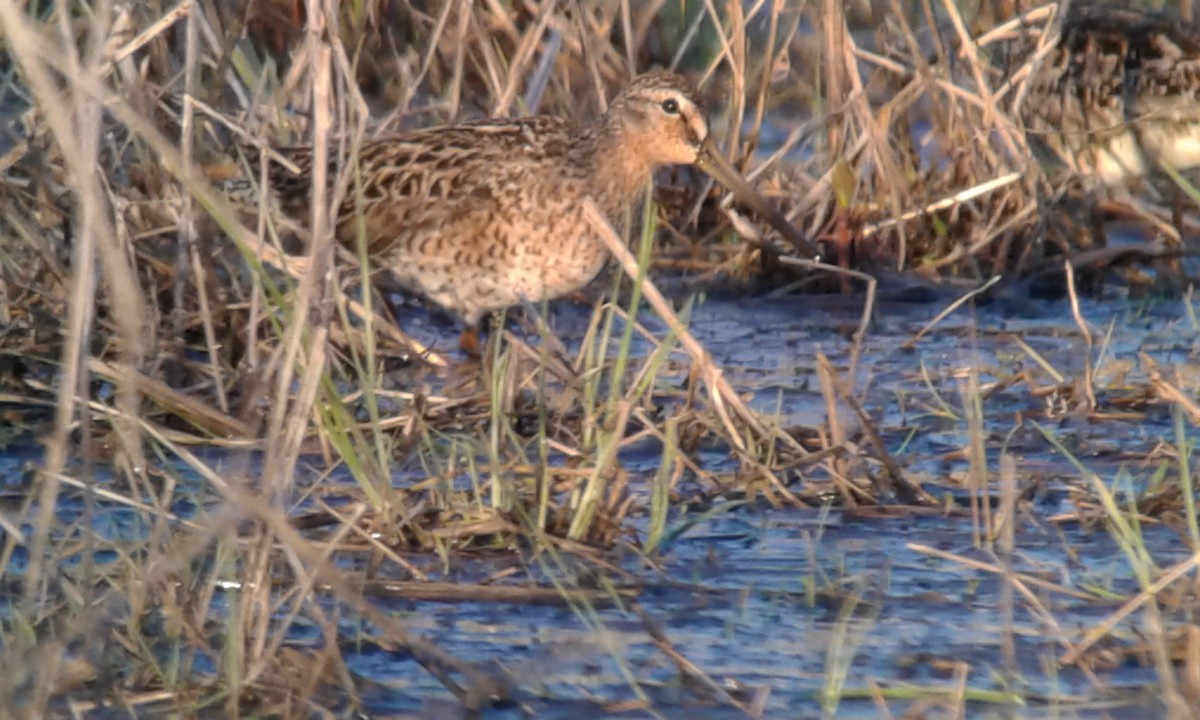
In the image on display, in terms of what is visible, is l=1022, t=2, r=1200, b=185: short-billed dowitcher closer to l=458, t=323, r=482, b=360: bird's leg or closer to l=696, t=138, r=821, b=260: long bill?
l=696, t=138, r=821, b=260: long bill

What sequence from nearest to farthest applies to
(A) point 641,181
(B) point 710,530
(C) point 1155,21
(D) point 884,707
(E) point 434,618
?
(D) point 884,707 < (E) point 434,618 < (B) point 710,530 < (A) point 641,181 < (C) point 1155,21

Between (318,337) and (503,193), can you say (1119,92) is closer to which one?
(503,193)

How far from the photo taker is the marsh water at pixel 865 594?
357 centimetres

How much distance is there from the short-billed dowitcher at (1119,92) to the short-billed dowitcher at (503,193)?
1.42m

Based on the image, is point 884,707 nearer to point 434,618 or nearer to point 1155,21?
point 434,618

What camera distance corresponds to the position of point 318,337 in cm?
348

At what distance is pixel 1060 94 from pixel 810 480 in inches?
121

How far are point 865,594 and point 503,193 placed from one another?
2.50 meters

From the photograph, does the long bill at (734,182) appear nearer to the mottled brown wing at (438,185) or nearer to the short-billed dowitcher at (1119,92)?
the mottled brown wing at (438,185)

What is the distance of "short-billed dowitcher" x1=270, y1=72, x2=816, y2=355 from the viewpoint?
628cm

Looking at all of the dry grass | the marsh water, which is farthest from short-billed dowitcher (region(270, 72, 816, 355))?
the marsh water

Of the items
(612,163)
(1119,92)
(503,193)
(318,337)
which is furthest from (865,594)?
(1119,92)

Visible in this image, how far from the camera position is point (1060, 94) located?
24.7 ft

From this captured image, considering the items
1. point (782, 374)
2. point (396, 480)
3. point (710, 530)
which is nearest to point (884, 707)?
point (710, 530)
